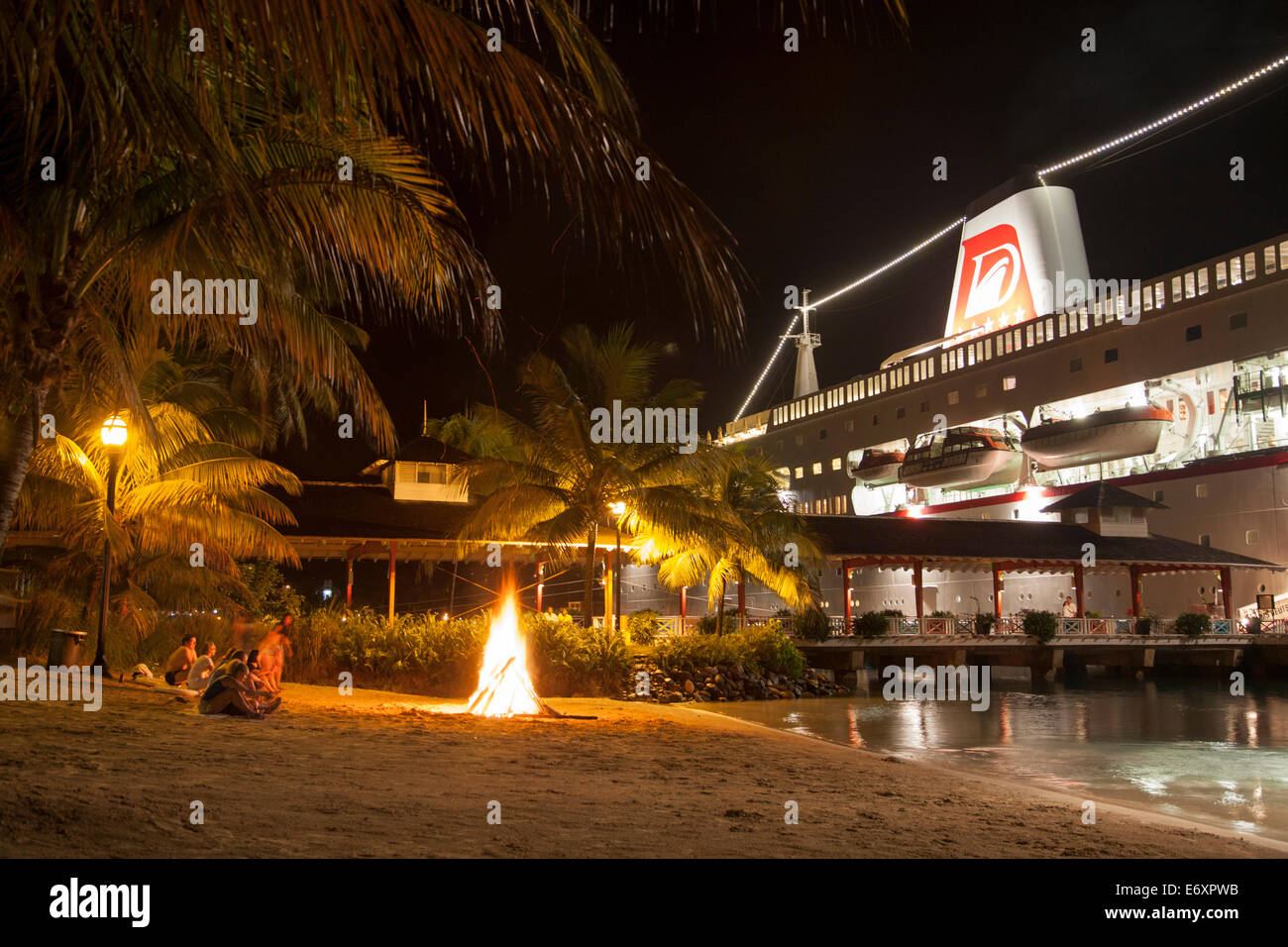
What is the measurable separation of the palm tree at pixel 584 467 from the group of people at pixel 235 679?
847cm

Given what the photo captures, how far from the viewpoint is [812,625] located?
3144cm

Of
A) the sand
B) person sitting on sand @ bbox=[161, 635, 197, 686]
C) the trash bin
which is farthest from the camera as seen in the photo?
the trash bin

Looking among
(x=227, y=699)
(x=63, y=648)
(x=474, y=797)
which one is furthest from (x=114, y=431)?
(x=474, y=797)

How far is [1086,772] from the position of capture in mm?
13836

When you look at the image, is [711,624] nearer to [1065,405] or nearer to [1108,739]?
[1108,739]

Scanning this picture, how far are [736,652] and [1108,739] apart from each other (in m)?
9.44

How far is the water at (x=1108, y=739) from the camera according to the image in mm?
11812

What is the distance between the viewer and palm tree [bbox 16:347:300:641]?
1574 centimetres

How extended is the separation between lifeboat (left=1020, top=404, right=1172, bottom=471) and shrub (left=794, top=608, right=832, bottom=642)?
79.5ft

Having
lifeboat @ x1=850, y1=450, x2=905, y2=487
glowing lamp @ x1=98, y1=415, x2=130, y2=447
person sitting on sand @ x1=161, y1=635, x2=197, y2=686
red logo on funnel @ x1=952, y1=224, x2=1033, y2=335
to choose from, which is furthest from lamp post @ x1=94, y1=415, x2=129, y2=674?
red logo on funnel @ x1=952, y1=224, x2=1033, y2=335

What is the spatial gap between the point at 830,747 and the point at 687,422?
1124 cm

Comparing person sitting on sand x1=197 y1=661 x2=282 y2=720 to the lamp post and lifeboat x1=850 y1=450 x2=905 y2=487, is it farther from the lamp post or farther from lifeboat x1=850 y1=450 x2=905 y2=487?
lifeboat x1=850 y1=450 x2=905 y2=487
